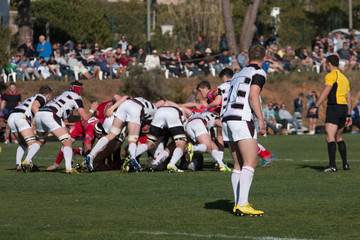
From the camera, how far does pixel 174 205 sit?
33.1 ft

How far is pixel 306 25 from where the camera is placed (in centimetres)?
5172

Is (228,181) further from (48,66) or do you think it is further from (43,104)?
(48,66)

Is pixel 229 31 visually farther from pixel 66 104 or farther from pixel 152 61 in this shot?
pixel 66 104

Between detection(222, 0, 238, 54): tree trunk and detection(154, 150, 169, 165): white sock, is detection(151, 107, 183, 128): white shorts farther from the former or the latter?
detection(222, 0, 238, 54): tree trunk

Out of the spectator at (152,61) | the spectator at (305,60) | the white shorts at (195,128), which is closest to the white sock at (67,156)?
the white shorts at (195,128)

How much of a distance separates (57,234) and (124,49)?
27657mm

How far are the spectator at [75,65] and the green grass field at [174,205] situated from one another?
17284mm

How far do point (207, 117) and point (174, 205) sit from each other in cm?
497

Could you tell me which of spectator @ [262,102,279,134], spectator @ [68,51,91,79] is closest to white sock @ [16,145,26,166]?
spectator @ [262,102,279,134]

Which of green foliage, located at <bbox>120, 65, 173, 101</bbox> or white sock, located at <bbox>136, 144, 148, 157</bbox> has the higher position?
white sock, located at <bbox>136, 144, 148, 157</bbox>

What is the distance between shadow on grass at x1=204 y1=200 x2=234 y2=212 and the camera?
9.88 meters

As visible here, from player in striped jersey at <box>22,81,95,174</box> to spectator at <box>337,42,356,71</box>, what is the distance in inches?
981

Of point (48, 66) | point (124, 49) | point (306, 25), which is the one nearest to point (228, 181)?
point (48, 66)

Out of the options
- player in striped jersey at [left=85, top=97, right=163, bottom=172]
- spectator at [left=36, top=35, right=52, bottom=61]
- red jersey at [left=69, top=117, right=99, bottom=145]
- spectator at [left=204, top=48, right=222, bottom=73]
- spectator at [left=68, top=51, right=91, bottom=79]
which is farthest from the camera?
spectator at [left=204, top=48, right=222, bottom=73]
